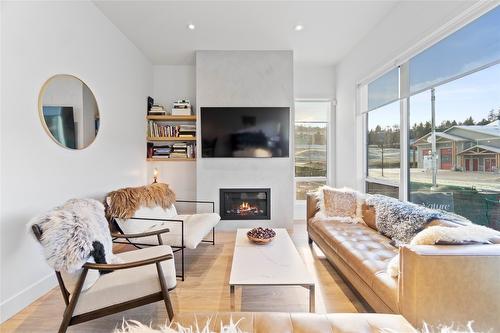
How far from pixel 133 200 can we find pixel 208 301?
1.37 m

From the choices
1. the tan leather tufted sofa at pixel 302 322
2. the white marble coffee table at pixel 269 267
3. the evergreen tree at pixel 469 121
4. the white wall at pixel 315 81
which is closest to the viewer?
the tan leather tufted sofa at pixel 302 322

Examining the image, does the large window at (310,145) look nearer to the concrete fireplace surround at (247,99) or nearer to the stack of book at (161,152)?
the concrete fireplace surround at (247,99)

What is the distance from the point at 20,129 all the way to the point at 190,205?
2.76 metres

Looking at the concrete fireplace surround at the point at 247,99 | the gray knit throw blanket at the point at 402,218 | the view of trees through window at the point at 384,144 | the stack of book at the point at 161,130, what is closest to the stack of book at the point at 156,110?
the stack of book at the point at 161,130

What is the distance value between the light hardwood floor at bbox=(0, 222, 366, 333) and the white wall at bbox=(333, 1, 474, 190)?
2.14 metres

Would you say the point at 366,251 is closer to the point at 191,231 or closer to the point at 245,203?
the point at 191,231

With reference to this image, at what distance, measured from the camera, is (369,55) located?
3.43 metres

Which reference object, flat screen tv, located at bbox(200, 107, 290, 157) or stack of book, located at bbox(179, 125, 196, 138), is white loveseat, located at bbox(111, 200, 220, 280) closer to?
flat screen tv, located at bbox(200, 107, 290, 157)

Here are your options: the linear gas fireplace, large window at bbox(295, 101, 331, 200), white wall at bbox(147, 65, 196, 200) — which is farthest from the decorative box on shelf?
large window at bbox(295, 101, 331, 200)

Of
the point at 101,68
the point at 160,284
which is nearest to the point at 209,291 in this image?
the point at 160,284

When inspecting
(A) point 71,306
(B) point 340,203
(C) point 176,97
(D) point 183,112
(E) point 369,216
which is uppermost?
(C) point 176,97

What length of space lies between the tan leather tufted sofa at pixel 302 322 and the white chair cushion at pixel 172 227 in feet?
4.43

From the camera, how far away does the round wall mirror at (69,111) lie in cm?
215

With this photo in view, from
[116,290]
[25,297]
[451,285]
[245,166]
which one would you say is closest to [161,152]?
[245,166]
